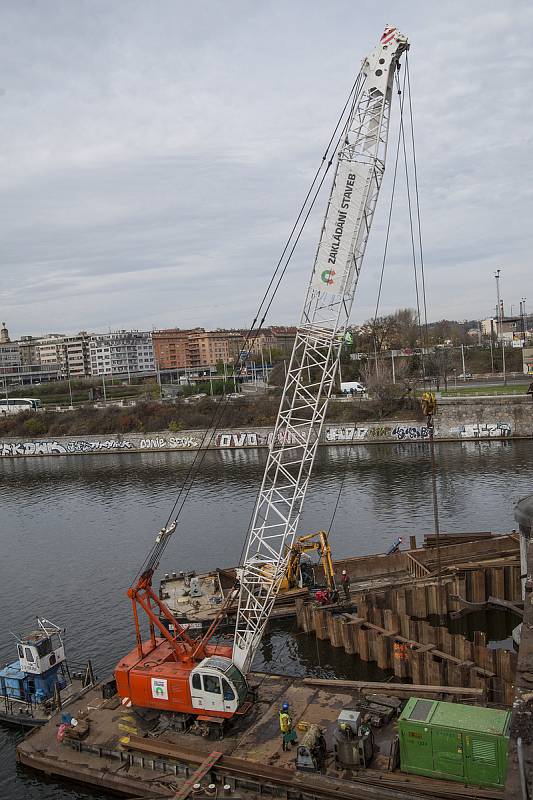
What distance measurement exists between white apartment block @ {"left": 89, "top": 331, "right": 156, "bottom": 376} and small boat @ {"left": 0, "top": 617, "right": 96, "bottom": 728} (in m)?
149

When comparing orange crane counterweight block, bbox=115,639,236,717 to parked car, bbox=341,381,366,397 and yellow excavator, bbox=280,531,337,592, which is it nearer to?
yellow excavator, bbox=280,531,337,592

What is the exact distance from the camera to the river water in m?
25.8

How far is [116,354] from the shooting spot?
170m

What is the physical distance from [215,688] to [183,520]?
29.4 meters

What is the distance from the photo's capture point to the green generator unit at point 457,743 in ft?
44.1

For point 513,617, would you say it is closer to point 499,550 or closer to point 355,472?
point 499,550

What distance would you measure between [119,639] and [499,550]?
55.3 ft

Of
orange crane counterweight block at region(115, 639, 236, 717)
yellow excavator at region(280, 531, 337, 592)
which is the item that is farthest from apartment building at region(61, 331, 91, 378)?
orange crane counterweight block at region(115, 639, 236, 717)

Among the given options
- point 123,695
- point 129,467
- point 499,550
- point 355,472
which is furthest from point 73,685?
point 129,467

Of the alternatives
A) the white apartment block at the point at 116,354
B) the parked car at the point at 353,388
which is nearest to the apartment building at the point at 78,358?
the white apartment block at the point at 116,354

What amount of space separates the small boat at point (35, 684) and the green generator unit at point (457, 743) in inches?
408

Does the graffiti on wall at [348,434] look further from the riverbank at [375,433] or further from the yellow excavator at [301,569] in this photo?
the yellow excavator at [301,569]

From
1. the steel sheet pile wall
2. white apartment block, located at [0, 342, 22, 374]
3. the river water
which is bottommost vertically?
the river water

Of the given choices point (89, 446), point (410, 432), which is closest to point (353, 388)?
point (410, 432)
